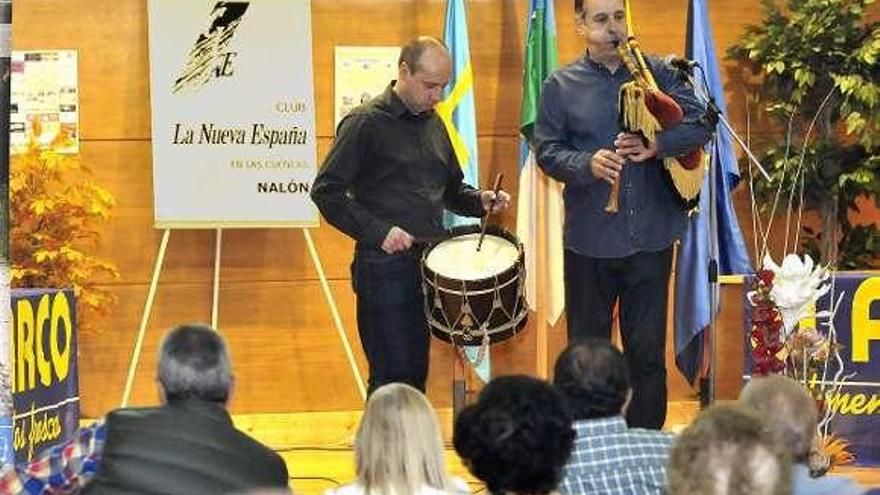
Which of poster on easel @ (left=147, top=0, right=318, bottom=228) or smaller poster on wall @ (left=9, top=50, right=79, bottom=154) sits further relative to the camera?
smaller poster on wall @ (left=9, top=50, right=79, bottom=154)

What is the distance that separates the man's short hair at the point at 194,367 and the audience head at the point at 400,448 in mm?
369

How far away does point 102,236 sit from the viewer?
7.59 meters

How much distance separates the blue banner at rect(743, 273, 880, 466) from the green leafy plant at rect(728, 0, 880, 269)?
1.26m

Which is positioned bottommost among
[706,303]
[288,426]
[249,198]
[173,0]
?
[288,426]

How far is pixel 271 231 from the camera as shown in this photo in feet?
25.5

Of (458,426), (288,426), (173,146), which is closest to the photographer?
(458,426)

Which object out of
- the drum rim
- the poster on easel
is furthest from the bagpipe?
the poster on easel

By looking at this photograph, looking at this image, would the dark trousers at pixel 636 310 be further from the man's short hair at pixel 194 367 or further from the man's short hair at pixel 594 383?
the man's short hair at pixel 194 367

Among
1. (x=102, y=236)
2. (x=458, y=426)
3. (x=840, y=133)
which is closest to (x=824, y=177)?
(x=840, y=133)

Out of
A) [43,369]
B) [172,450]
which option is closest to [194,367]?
[172,450]

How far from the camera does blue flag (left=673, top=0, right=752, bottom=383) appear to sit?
729cm

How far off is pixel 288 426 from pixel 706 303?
2068mm

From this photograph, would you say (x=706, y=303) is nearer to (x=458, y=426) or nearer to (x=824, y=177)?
(x=824, y=177)

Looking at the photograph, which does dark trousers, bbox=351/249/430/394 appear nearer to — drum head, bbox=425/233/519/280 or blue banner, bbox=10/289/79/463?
drum head, bbox=425/233/519/280
